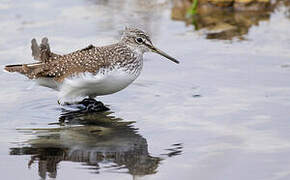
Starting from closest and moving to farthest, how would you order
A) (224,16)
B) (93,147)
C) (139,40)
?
(93,147) < (139,40) < (224,16)

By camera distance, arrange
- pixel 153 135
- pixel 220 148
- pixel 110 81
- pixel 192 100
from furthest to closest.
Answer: pixel 192 100, pixel 110 81, pixel 153 135, pixel 220 148

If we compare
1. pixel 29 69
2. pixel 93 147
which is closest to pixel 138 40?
pixel 29 69

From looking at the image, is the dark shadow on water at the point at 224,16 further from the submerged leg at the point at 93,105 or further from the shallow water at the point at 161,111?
the submerged leg at the point at 93,105

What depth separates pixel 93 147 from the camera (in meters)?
7.66

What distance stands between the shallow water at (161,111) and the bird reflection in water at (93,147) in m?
0.01

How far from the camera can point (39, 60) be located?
937cm

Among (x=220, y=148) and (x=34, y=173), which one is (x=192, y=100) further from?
(x=34, y=173)

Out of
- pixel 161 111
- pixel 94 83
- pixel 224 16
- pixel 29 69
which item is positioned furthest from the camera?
pixel 224 16

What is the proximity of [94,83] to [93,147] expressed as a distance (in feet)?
4.17

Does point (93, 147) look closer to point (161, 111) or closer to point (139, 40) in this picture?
point (161, 111)

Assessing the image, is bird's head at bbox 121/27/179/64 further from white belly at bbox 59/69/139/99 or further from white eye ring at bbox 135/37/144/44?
white belly at bbox 59/69/139/99

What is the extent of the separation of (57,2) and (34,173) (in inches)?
307

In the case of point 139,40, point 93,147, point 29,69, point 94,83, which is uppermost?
point 139,40

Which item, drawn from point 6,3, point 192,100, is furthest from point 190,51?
point 6,3
